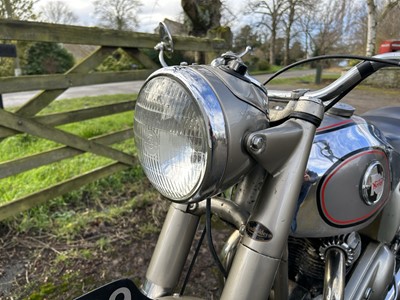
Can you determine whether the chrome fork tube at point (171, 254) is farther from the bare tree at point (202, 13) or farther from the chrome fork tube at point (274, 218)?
the bare tree at point (202, 13)

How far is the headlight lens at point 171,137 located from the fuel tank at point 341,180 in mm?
333

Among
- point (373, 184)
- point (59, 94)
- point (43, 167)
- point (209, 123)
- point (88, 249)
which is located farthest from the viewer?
point (43, 167)

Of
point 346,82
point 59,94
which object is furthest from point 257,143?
point 59,94

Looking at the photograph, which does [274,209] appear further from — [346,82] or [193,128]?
[346,82]

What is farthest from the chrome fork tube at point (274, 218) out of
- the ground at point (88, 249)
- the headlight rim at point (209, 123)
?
the ground at point (88, 249)

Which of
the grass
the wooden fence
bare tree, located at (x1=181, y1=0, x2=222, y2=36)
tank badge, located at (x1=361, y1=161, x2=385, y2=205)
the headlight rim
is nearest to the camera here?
the headlight rim

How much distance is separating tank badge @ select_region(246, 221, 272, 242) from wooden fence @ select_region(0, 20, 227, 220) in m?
1.84

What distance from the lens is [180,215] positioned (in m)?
0.96

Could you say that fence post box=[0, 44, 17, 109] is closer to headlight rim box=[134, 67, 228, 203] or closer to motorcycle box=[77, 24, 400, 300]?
A: motorcycle box=[77, 24, 400, 300]

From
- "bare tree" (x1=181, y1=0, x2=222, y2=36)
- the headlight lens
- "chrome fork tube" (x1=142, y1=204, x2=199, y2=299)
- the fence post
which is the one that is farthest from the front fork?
"bare tree" (x1=181, y1=0, x2=222, y2=36)

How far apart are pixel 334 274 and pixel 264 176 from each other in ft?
1.24

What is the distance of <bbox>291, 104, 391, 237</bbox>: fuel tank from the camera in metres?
0.87

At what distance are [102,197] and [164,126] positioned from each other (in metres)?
2.29

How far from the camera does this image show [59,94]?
2363 mm
